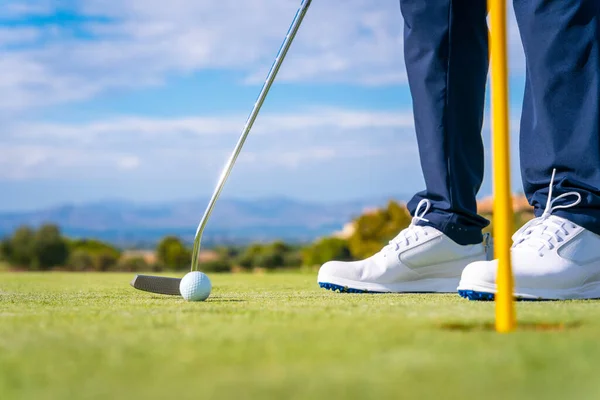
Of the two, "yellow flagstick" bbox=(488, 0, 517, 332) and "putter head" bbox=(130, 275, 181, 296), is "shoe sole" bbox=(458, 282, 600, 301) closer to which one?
"yellow flagstick" bbox=(488, 0, 517, 332)

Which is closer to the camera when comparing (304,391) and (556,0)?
(304,391)

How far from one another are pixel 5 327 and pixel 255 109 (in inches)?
60.4

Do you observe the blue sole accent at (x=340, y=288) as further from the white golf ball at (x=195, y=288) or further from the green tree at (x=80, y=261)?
the green tree at (x=80, y=261)

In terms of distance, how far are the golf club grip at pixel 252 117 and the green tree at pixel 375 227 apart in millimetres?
6743

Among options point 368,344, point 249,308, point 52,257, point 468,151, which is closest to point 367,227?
point 52,257

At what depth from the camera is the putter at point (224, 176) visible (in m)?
2.63

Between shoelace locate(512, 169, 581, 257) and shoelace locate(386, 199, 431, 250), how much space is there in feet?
1.47

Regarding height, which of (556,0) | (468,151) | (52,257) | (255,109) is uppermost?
(556,0)

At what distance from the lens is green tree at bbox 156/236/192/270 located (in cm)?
691

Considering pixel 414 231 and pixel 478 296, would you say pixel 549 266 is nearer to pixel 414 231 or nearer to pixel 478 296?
pixel 478 296

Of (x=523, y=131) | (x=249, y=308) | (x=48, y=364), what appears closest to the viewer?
(x=48, y=364)

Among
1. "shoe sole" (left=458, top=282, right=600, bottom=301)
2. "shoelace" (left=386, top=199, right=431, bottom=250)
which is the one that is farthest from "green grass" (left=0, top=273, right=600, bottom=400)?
"shoelace" (left=386, top=199, right=431, bottom=250)

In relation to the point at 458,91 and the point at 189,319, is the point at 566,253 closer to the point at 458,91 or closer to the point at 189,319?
the point at 458,91

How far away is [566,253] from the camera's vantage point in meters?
2.31
